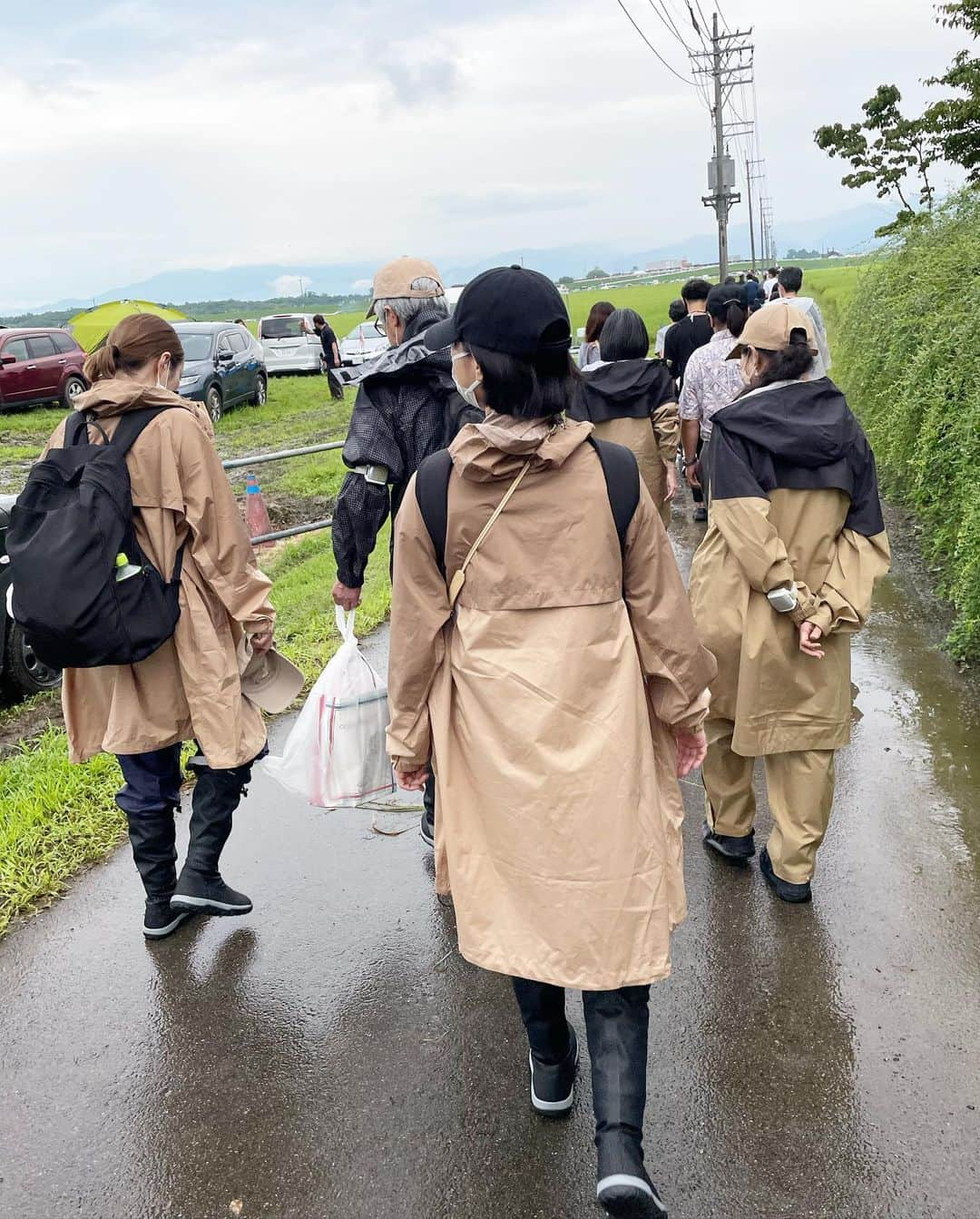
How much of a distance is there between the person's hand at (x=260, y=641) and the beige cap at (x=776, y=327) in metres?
1.91

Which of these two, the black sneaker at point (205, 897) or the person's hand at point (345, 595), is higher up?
the person's hand at point (345, 595)

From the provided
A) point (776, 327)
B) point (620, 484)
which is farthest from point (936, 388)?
point (620, 484)

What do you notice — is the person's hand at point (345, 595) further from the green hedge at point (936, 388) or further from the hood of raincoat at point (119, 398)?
the green hedge at point (936, 388)

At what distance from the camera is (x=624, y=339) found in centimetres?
602

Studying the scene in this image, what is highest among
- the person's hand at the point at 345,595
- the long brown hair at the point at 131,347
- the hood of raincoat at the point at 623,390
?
the long brown hair at the point at 131,347

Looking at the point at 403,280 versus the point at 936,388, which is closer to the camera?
the point at 403,280

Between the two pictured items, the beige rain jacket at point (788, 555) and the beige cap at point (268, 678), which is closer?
the beige rain jacket at point (788, 555)

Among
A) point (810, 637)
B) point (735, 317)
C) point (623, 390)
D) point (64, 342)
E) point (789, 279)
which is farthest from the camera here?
point (64, 342)

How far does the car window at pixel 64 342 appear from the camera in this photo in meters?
20.0

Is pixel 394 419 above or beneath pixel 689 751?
above

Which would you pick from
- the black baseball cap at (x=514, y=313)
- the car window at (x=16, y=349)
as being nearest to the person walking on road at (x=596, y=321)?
the black baseball cap at (x=514, y=313)

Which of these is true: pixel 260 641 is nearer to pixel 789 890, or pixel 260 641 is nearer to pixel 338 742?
pixel 338 742

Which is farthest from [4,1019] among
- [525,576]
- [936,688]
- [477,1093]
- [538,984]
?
[936,688]

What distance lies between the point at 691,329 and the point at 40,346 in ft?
48.7
